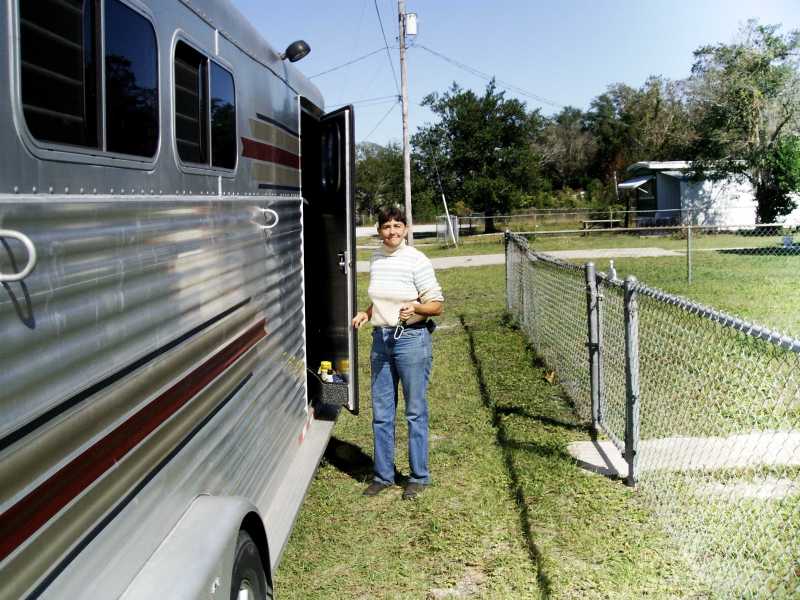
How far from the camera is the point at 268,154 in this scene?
4.10m

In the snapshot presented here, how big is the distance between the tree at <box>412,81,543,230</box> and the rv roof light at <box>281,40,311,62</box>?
34.0 m

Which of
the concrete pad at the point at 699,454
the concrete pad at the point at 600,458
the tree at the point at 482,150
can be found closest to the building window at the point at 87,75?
the concrete pad at the point at 699,454

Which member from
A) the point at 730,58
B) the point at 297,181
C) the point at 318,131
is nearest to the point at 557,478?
the point at 297,181

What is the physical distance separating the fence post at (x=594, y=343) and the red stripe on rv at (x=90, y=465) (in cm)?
349

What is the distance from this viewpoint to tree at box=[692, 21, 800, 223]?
94.9ft

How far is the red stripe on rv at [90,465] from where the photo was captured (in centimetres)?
158

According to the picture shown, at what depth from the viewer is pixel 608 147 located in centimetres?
6219

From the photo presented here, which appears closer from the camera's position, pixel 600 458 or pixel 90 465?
pixel 90 465

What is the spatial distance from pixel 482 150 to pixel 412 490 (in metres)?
35.2

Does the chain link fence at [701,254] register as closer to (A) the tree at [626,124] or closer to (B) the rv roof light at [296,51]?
(B) the rv roof light at [296,51]

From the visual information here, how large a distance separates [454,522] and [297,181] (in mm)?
2173

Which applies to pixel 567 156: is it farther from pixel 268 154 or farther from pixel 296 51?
pixel 268 154

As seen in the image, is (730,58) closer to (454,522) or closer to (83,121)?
(454,522)

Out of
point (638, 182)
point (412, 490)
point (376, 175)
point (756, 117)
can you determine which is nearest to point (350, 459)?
point (412, 490)
